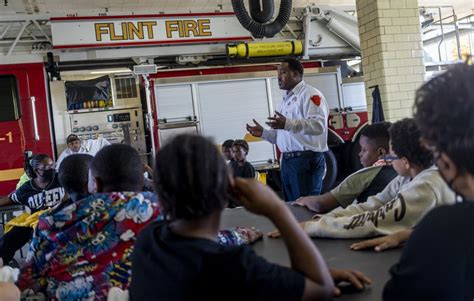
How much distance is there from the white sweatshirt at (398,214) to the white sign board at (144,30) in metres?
4.82

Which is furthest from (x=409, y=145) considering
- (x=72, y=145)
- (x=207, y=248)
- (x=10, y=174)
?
(x=10, y=174)

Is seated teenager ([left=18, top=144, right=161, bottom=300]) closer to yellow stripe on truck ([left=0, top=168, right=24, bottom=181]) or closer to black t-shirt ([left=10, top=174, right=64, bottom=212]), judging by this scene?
black t-shirt ([left=10, top=174, right=64, bottom=212])

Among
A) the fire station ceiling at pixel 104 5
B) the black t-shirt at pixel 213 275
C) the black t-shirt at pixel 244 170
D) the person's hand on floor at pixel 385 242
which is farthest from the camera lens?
the fire station ceiling at pixel 104 5

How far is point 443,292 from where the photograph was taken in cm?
93

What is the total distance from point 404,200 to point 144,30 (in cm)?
510

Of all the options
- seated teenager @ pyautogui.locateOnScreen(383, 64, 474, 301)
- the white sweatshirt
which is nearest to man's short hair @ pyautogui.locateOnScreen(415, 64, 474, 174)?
seated teenager @ pyautogui.locateOnScreen(383, 64, 474, 301)

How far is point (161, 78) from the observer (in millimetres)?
6590

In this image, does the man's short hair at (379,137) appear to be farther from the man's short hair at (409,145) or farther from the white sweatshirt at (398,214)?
the man's short hair at (409,145)

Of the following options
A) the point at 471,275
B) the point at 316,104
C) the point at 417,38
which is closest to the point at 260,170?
the point at 417,38

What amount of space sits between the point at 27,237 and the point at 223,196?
10.9 ft

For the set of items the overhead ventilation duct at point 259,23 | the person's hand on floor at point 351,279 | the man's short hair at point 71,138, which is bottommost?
the person's hand on floor at point 351,279

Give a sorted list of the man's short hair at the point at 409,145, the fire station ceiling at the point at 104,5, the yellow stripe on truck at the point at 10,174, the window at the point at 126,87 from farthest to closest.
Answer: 1. the fire station ceiling at the point at 104,5
2. the window at the point at 126,87
3. the yellow stripe on truck at the point at 10,174
4. the man's short hair at the point at 409,145

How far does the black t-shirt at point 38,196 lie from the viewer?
354 centimetres

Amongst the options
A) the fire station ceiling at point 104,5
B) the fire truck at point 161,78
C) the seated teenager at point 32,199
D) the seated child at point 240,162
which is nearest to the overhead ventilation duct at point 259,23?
the fire truck at point 161,78
